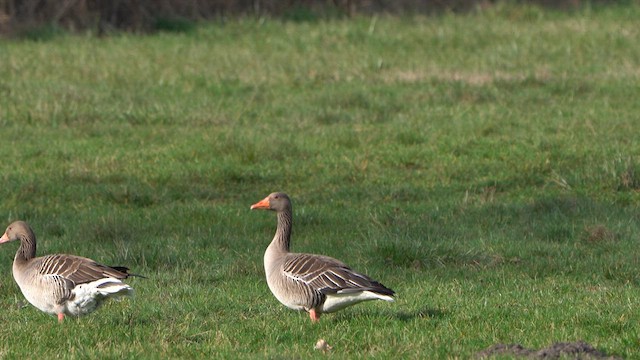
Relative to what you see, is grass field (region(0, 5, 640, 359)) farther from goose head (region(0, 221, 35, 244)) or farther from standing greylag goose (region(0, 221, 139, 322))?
A: goose head (region(0, 221, 35, 244))

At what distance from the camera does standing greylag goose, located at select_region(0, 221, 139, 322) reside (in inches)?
305

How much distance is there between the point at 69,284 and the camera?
7824 millimetres

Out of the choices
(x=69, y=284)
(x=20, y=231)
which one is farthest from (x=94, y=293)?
(x=20, y=231)

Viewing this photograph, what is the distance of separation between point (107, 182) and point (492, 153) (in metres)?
4.61

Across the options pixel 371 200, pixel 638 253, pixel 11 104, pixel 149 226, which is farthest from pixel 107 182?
pixel 638 253

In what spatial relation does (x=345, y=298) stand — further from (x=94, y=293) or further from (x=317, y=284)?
(x=94, y=293)

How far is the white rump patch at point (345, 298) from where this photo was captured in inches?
296

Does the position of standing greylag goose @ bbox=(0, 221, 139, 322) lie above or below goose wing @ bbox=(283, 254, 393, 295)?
below

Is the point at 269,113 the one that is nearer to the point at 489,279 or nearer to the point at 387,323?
the point at 489,279

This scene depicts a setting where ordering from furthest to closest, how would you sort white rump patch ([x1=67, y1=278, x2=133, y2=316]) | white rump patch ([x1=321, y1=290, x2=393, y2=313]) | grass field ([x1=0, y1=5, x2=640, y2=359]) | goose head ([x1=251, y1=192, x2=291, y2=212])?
goose head ([x1=251, y1=192, x2=291, y2=212]) → grass field ([x1=0, y1=5, x2=640, y2=359]) → white rump patch ([x1=67, y1=278, x2=133, y2=316]) → white rump patch ([x1=321, y1=290, x2=393, y2=313])

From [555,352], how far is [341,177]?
23.2 ft

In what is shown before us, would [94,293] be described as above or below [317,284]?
below

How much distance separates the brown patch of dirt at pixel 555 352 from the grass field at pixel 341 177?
0.28 metres

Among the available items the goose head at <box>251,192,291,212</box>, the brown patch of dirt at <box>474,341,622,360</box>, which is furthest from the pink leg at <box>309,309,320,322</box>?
the brown patch of dirt at <box>474,341,622,360</box>
